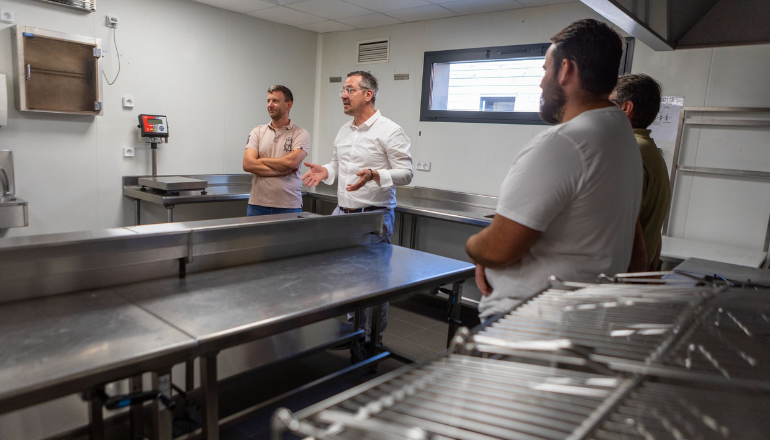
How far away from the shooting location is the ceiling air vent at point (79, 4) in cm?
357

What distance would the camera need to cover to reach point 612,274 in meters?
1.19

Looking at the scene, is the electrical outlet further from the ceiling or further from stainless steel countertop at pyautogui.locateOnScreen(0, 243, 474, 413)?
stainless steel countertop at pyautogui.locateOnScreen(0, 243, 474, 413)

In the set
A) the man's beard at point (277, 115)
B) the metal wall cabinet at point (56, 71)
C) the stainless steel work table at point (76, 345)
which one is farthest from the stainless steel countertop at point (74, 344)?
the metal wall cabinet at point (56, 71)

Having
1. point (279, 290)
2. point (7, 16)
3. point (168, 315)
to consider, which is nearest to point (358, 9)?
point (7, 16)

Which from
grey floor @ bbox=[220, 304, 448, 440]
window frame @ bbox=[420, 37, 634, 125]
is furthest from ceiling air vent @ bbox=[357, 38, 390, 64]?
grey floor @ bbox=[220, 304, 448, 440]

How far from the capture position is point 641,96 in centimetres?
185

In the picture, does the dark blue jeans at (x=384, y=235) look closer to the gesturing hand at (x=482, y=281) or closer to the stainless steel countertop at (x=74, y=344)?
the gesturing hand at (x=482, y=281)

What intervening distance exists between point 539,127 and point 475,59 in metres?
0.88

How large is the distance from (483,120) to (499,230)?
10.8ft

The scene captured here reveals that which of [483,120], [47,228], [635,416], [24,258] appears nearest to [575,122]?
[635,416]

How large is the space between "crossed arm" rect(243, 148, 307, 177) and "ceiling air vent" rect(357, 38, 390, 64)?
2011 mm

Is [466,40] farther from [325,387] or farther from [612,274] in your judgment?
[612,274]

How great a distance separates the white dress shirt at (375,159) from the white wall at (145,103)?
2.17 meters

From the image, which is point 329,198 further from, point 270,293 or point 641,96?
point 641,96
